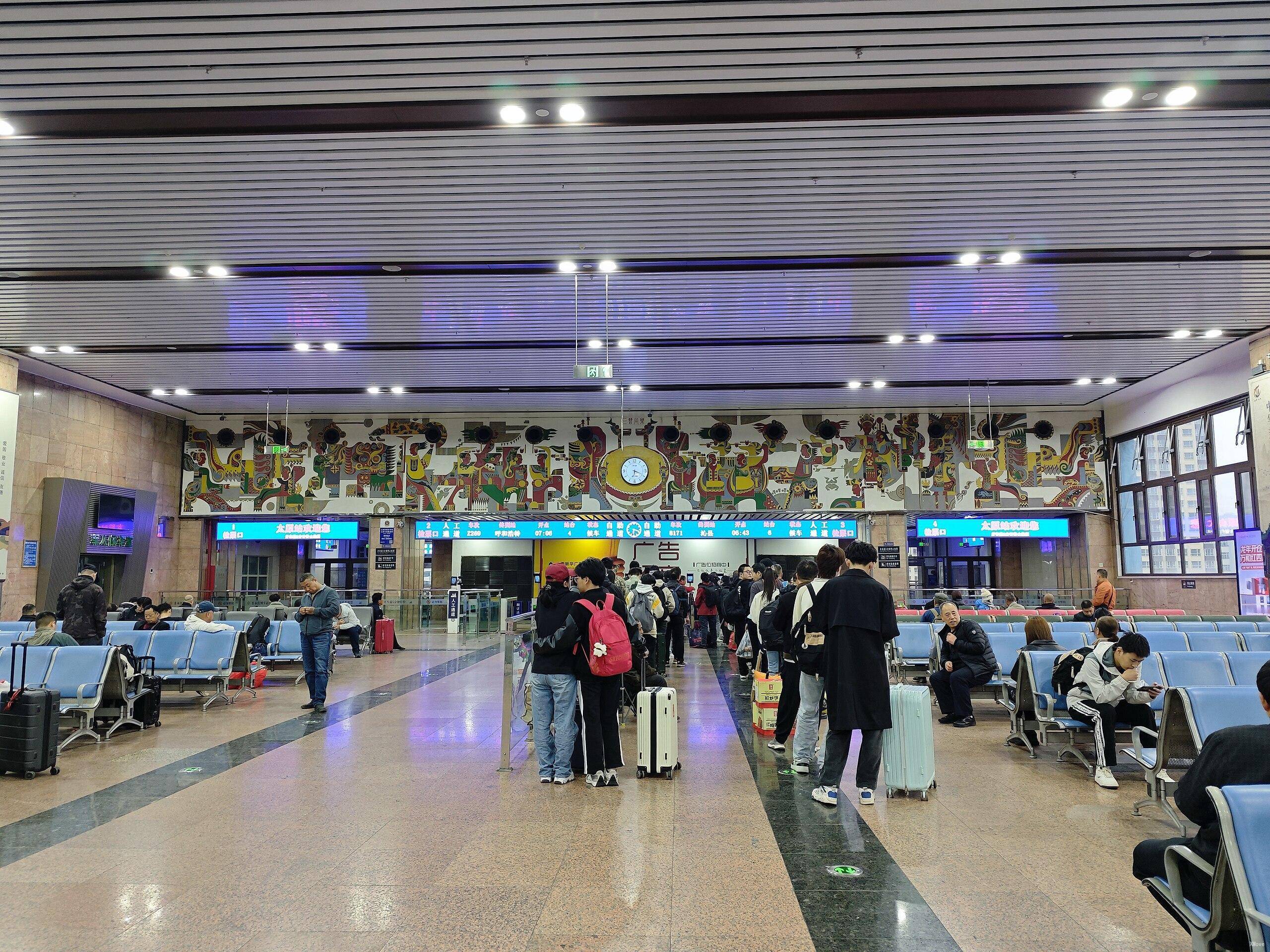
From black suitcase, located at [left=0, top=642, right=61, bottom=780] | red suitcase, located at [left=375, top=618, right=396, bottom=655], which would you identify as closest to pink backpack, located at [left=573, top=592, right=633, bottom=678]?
black suitcase, located at [left=0, top=642, right=61, bottom=780]

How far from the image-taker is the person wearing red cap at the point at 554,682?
19.6 feet

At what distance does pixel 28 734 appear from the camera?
6070 millimetres

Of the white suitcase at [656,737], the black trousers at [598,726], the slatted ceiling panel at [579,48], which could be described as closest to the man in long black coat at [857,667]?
the white suitcase at [656,737]

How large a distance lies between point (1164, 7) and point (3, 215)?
1162 cm

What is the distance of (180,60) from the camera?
6.82 metres

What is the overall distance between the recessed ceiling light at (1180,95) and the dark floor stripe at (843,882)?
20.8 ft

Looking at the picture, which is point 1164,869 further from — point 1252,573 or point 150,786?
point 1252,573

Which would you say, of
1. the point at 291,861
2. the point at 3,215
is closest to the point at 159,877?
the point at 291,861

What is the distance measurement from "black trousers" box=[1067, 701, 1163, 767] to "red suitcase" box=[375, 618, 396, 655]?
1274 cm

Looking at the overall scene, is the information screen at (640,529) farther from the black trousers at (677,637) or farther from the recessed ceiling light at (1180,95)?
the recessed ceiling light at (1180,95)

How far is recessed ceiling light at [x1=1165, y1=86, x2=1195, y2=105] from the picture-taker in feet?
23.3

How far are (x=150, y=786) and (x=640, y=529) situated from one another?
16462mm

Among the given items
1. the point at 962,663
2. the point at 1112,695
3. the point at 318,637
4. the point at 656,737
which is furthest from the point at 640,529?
the point at 1112,695

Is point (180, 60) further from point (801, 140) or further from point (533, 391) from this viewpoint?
point (533, 391)
